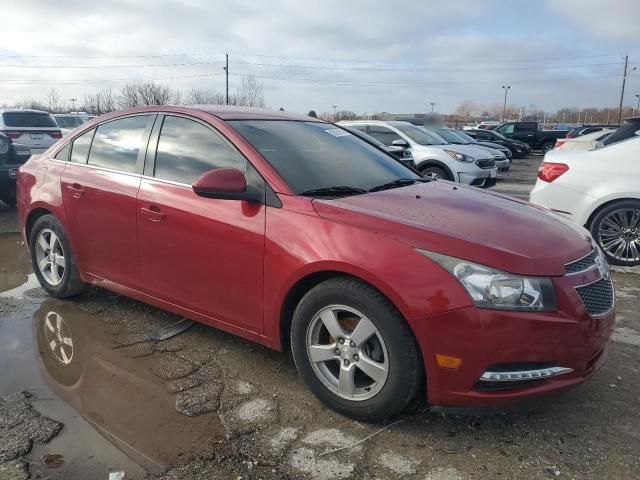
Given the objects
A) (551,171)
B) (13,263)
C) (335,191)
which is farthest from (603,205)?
(13,263)

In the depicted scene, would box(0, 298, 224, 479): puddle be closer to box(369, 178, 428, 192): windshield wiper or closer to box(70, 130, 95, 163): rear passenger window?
box(70, 130, 95, 163): rear passenger window

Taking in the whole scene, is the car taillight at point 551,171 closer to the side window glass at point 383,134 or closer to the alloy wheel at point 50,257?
the alloy wheel at point 50,257

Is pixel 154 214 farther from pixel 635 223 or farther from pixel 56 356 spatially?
pixel 635 223

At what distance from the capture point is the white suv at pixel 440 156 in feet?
35.8

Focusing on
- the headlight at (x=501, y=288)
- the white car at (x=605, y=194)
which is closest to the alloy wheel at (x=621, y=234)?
the white car at (x=605, y=194)

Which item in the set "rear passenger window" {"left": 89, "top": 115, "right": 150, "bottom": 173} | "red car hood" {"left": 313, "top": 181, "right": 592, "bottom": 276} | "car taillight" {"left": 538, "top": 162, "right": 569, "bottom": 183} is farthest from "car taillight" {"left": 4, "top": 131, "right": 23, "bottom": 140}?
"red car hood" {"left": 313, "top": 181, "right": 592, "bottom": 276}

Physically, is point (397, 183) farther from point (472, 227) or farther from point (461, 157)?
point (461, 157)

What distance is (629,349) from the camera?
3688mm

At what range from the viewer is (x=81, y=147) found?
4273mm

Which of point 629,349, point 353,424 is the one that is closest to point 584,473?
point 353,424

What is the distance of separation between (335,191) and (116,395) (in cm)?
172

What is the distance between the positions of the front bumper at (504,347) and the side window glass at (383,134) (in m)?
9.60

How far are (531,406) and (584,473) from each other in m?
0.35

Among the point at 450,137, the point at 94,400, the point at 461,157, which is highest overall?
the point at 450,137
